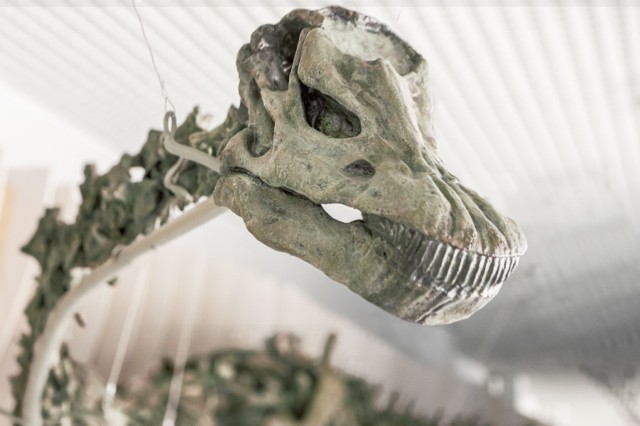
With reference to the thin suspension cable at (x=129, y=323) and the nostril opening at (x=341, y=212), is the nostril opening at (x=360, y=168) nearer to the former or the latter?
the nostril opening at (x=341, y=212)

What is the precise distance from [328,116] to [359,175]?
0.22ft

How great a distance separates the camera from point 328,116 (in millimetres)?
430

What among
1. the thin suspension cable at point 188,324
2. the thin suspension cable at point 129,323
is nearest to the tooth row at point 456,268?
the thin suspension cable at point 129,323

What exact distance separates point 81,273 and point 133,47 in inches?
12.7

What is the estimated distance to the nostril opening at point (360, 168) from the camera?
0.38 metres

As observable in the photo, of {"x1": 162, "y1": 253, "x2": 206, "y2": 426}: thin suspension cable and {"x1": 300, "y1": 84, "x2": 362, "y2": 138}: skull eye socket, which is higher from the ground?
{"x1": 300, "y1": 84, "x2": 362, "y2": 138}: skull eye socket

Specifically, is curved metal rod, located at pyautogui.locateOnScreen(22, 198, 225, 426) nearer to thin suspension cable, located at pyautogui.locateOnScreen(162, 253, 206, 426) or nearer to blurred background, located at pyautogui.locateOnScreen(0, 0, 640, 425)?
blurred background, located at pyautogui.locateOnScreen(0, 0, 640, 425)

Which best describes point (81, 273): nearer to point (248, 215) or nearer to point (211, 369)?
point (248, 215)

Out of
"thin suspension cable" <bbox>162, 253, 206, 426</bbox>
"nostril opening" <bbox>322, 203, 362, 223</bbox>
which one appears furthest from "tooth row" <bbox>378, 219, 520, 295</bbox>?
"thin suspension cable" <bbox>162, 253, 206, 426</bbox>

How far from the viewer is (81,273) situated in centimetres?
87

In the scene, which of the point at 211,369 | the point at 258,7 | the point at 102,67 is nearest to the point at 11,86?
the point at 102,67

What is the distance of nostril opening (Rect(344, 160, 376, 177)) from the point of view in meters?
0.38

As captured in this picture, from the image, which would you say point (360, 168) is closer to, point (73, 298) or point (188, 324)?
point (73, 298)

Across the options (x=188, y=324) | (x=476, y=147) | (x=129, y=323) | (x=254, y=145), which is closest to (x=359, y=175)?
(x=254, y=145)
